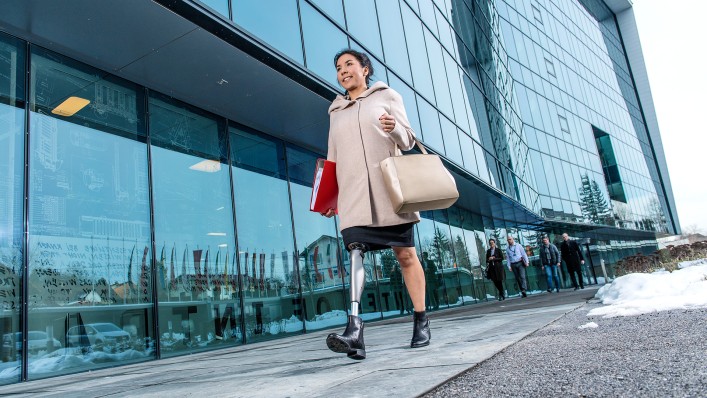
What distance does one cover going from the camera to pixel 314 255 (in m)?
9.06

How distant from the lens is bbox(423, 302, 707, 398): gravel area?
1.30 m

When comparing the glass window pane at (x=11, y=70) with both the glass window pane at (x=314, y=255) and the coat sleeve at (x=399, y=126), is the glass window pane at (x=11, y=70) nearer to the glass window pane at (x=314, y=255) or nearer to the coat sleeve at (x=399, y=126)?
the glass window pane at (x=314, y=255)

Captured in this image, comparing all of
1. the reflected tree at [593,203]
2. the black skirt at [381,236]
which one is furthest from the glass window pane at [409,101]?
the reflected tree at [593,203]

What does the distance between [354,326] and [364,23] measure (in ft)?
27.0

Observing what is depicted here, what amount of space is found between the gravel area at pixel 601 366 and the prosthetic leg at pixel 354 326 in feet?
2.31

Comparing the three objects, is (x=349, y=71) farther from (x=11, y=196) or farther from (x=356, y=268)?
(x=11, y=196)

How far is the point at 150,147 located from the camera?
259 inches

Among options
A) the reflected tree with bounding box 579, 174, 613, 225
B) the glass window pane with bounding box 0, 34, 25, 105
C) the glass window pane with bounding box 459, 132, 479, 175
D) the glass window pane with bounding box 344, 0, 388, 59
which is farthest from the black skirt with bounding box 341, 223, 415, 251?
the reflected tree with bounding box 579, 174, 613, 225

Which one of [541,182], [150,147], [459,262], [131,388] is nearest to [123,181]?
[150,147]

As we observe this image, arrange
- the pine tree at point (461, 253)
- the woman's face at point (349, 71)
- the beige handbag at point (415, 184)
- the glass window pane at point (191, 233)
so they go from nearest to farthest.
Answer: the beige handbag at point (415, 184)
the woman's face at point (349, 71)
the glass window pane at point (191, 233)
the pine tree at point (461, 253)

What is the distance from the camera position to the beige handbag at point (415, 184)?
2645 millimetres

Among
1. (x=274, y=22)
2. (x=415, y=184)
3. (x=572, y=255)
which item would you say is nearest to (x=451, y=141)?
(x=572, y=255)

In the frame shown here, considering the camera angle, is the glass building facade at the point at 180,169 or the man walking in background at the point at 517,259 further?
the man walking in background at the point at 517,259

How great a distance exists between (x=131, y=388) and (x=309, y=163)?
7.50 m
